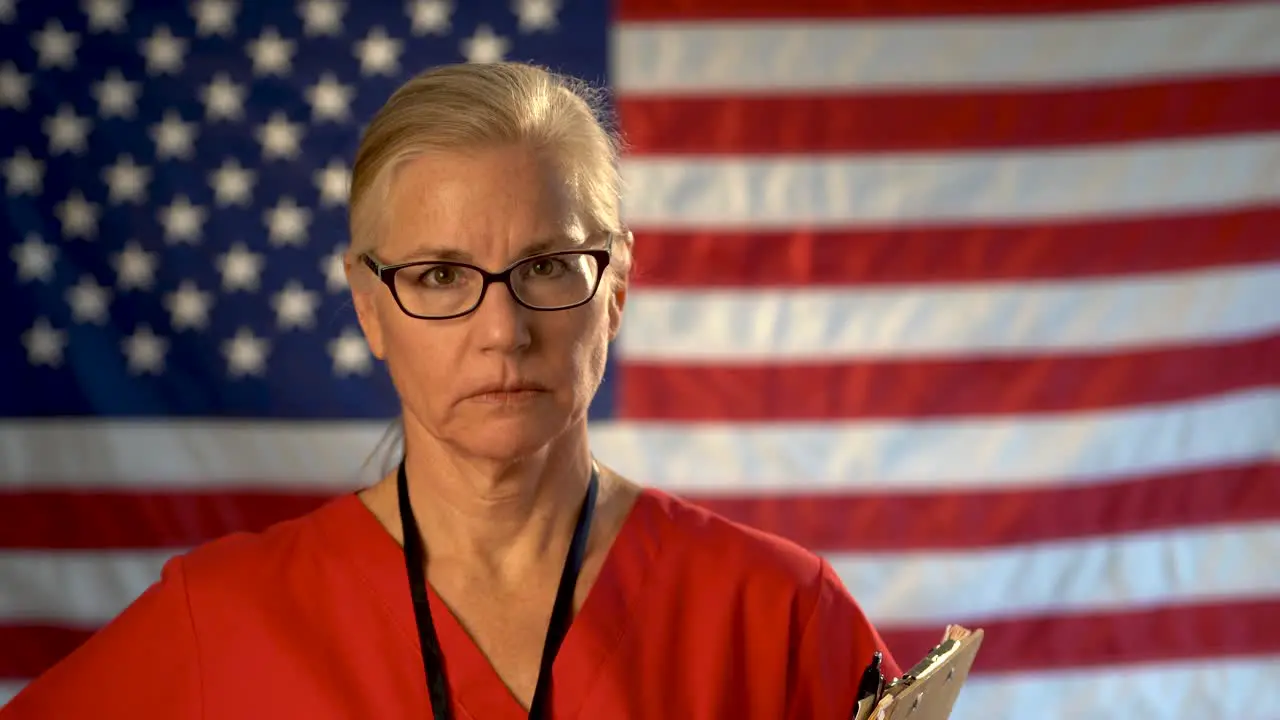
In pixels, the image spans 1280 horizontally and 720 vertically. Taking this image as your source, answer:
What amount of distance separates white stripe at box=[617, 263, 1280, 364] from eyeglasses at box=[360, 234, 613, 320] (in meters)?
1.39

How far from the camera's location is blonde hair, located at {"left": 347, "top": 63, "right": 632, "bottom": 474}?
127 cm

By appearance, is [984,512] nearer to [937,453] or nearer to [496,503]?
[937,453]

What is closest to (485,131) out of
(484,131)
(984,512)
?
(484,131)

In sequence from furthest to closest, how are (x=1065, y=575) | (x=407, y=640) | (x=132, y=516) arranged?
(x=1065, y=575)
(x=132, y=516)
(x=407, y=640)

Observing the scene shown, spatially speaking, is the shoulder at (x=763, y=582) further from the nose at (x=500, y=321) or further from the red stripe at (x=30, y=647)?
the red stripe at (x=30, y=647)

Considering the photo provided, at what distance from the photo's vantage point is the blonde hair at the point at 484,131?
127 cm

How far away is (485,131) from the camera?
127 cm

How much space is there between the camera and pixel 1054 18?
2656mm

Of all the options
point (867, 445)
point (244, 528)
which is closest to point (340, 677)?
point (244, 528)

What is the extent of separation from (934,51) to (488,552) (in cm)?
161

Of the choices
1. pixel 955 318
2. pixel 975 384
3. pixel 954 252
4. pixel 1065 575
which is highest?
pixel 954 252

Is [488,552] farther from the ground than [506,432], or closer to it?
closer to it

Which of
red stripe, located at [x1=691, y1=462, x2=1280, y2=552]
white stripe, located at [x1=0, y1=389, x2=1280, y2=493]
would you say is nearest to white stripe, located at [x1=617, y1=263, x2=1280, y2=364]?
white stripe, located at [x1=0, y1=389, x2=1280, y2=493]

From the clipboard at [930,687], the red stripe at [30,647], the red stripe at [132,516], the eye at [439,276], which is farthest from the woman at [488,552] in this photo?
the red stripe at [30,647]
